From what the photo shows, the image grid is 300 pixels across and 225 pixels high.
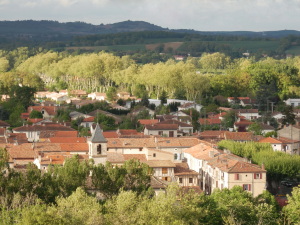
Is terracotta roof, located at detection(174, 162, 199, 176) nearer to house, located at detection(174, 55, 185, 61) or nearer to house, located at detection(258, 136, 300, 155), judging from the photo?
house, located at detection(258, 136, 300, 155)

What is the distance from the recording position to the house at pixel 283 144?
52344 mm

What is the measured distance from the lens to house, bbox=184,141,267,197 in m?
37.2

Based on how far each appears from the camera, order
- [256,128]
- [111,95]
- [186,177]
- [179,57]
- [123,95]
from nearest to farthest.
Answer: [186,177], [256,128], [111,95], [123,95], [179,57]

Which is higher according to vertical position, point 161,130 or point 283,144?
point 161,130

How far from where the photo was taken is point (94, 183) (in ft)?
101

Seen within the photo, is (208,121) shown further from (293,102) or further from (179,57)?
(179,57)

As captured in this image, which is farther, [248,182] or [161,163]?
[161,163]

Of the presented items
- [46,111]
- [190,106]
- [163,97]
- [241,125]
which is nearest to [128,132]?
[241,125]

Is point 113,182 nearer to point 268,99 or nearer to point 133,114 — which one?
point 133,114

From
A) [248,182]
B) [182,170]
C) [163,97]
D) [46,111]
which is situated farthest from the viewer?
[163,97]

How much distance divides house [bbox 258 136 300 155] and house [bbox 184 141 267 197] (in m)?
11.1

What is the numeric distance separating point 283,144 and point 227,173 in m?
17.6

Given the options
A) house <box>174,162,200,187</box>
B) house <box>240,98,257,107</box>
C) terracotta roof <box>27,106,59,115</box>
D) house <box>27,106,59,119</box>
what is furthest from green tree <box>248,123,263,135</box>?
terracotta roof <box>27,106,59,115</box>

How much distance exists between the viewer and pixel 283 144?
53.2m
